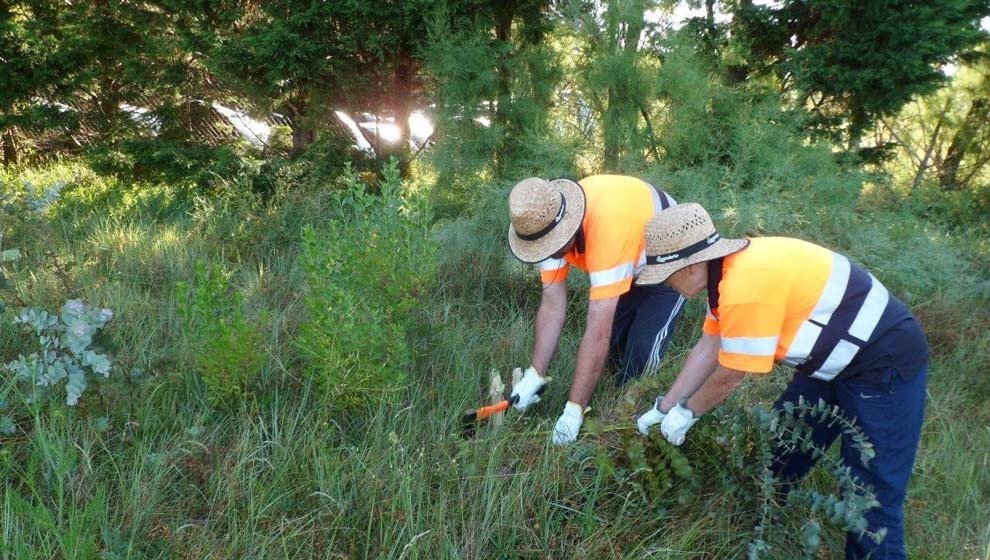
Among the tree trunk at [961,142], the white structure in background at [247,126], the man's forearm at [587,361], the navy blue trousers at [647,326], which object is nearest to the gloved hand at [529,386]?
the man's forearm at [587,361]

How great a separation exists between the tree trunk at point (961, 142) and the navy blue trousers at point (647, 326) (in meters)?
4.82

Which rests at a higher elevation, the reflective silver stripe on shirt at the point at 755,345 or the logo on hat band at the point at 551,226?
the logo on hat band at the point at 551,226

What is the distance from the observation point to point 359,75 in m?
6.72

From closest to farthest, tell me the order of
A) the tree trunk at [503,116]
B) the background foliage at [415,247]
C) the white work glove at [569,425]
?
the background foliage at [415,247], the white work glove at [569,425], the tree trunk at [503,116]

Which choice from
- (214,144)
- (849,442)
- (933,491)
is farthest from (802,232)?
(214,144)

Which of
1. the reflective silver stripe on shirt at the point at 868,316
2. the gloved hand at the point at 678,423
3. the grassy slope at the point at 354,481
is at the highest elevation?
the reflective silver stripe on shirt at the point at 868,316

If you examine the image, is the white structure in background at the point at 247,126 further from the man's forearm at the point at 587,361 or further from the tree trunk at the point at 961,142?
the tree trunk at the point at 961,142

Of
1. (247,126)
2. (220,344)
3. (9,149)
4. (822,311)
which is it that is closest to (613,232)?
(822,311)

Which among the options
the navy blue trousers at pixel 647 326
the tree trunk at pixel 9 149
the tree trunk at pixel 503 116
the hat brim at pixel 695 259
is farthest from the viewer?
the tree trunk at pixel 9 149

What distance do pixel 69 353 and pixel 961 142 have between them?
7911 mm

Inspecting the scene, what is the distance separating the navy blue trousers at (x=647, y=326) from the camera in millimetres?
3574

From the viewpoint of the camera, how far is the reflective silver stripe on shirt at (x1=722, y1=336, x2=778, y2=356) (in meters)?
2.18

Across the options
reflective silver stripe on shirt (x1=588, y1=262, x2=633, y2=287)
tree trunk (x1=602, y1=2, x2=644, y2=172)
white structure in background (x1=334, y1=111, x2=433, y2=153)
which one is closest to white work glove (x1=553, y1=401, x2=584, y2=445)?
reflective silver stripe on shirt (x1=588, y1=262, x2=633, y2=287)

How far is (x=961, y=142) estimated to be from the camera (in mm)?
6707
